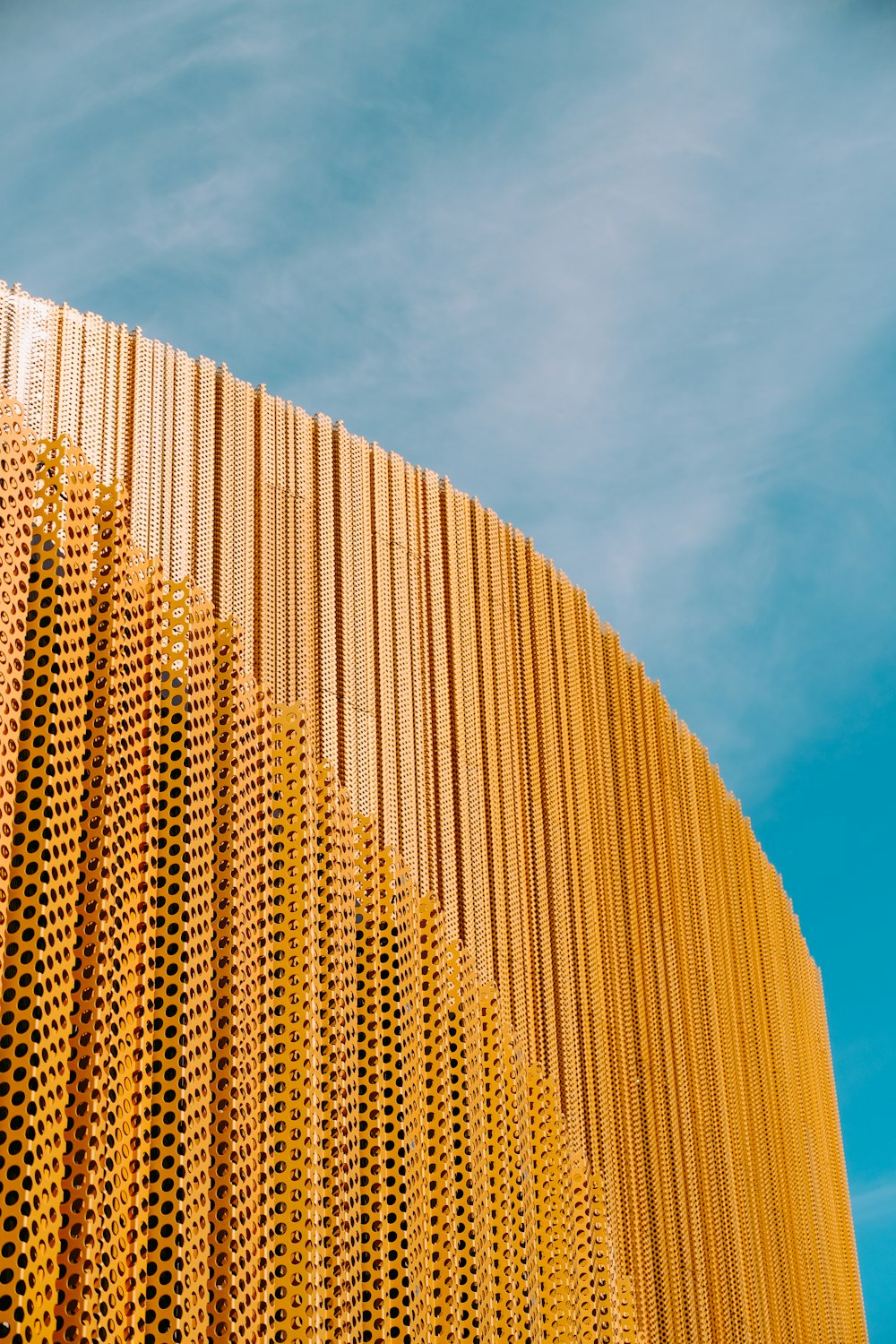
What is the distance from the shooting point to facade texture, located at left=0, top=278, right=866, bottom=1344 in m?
5.74

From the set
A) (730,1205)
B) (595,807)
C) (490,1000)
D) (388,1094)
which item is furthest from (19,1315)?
A: (730,1205)

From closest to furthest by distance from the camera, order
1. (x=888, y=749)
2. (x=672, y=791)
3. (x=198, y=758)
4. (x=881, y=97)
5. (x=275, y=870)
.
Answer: (x=198, y=758), (x=275, y=870), (x=672, y=791), (x=881, y=97), (x=888, y=749)

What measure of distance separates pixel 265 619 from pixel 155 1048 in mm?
5329

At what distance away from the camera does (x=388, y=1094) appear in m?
7.94

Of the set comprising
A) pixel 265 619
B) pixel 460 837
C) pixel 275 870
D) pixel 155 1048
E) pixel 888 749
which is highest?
pixel 888 749

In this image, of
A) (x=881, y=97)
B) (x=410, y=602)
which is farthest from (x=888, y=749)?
(x=410, y=602)

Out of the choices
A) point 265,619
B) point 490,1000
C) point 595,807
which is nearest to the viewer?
point 490,1000

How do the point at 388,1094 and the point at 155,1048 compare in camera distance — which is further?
the point at 388,1094

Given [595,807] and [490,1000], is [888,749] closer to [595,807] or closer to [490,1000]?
[595,807]

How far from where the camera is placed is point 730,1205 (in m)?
15.7

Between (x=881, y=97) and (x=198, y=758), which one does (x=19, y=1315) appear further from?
(x=881, y=97)

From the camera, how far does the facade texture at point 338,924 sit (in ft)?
18.8

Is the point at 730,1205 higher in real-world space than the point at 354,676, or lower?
lower

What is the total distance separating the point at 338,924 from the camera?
782cm
